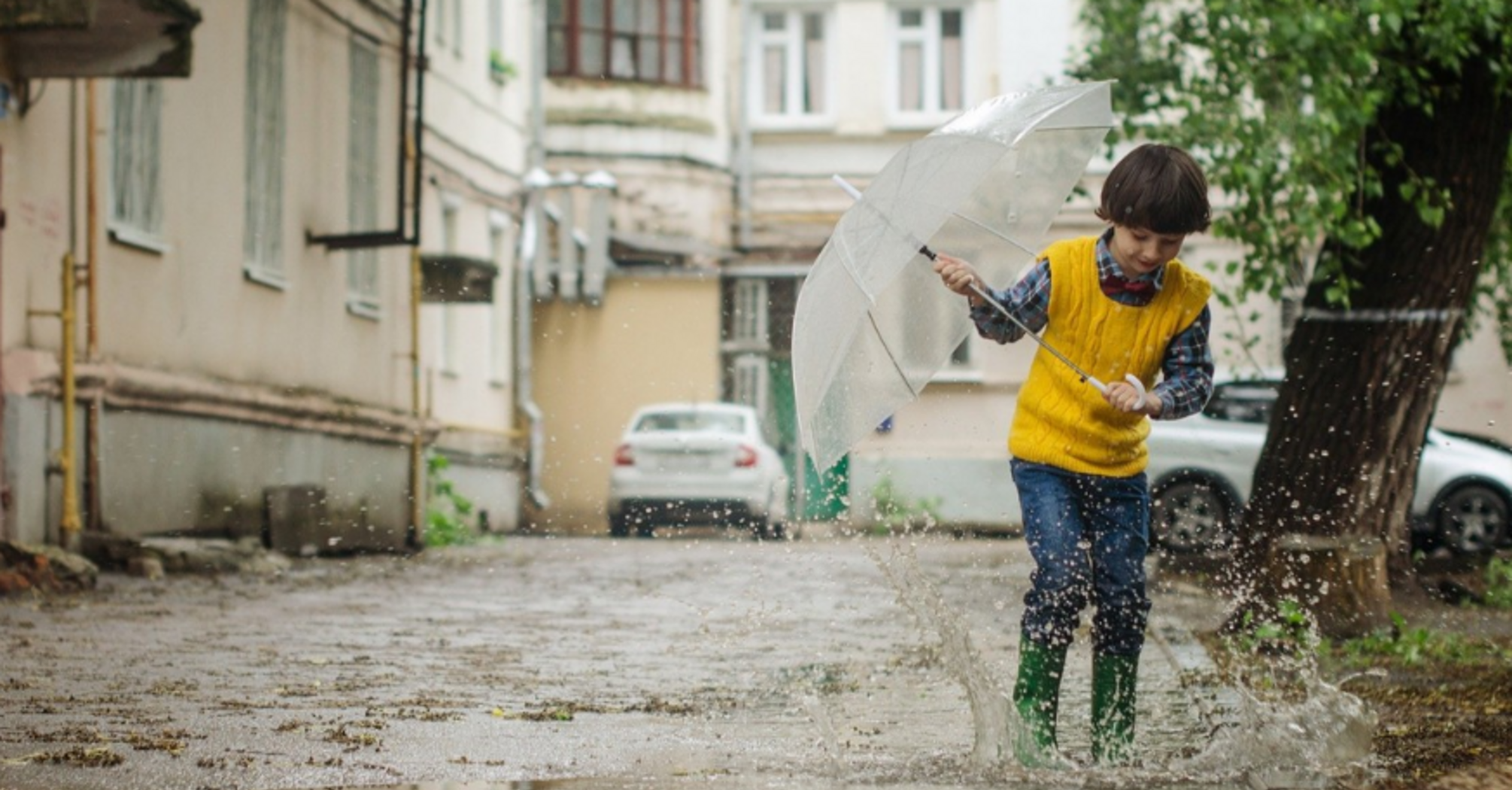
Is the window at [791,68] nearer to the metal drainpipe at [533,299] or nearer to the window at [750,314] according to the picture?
the window at [750,314]

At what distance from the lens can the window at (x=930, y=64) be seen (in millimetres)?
35000

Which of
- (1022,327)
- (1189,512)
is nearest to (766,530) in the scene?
(1189,512)

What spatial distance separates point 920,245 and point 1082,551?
87 cm

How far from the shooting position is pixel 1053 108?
20.3 feet

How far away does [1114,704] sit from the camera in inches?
238

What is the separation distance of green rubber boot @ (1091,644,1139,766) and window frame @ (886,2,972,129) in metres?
29.2

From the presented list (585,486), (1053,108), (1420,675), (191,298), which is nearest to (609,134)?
(585,486)

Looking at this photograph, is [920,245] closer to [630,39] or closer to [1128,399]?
[1128,399]

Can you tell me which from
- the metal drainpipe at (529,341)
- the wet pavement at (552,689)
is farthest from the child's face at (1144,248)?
the metal drainpipe at (529,341)

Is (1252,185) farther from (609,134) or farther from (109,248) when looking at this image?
(609,134)

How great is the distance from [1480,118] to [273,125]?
36.6 ft

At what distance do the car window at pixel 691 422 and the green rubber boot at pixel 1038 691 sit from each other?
1972 centimetres

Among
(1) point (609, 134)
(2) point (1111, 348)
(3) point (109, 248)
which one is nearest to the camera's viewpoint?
(2) point (1111, 348)

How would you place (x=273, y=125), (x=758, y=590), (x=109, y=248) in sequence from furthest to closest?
(x=273, y=125) < (x=109, y=248) < (x=758, y=590)
